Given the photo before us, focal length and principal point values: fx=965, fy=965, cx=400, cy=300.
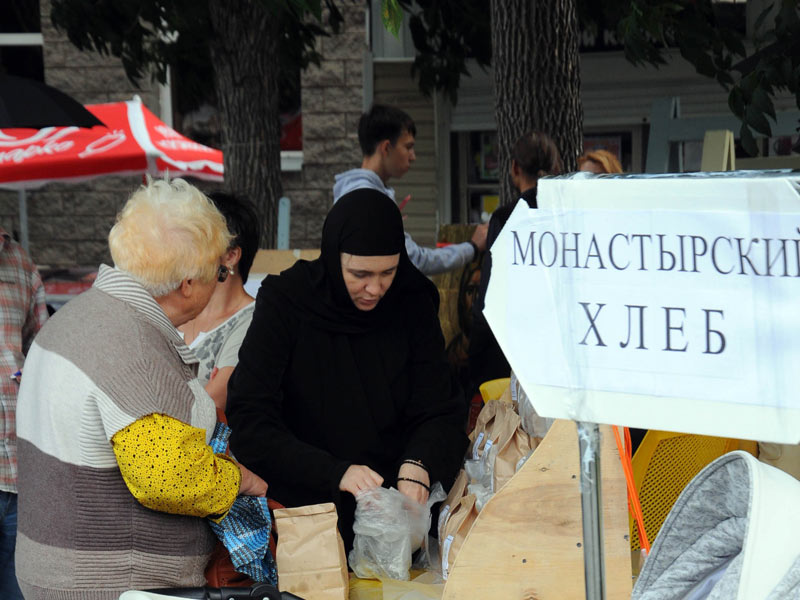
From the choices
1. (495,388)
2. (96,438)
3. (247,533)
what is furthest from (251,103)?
(96,438)

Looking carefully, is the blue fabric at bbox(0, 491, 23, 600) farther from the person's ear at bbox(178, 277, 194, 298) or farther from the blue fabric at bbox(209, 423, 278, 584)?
the person's ear at bbox(178, 277, 194, 298)

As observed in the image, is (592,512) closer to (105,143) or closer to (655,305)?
(655,305)

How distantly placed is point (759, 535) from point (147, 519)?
143cm

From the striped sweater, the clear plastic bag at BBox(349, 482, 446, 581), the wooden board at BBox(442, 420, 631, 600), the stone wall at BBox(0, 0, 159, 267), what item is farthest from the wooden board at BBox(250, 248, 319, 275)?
the stone wall at BBox(0, 0, 159, 267)

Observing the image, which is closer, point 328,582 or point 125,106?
point 328,582

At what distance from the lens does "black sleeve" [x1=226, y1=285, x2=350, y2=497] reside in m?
2.81

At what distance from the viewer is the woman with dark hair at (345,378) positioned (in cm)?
287

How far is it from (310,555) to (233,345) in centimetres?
118

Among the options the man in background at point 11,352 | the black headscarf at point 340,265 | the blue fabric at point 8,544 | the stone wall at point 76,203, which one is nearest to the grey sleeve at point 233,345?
the black headscarf at point 340,265

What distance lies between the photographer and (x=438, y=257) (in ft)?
15.2

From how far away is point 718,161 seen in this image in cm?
384

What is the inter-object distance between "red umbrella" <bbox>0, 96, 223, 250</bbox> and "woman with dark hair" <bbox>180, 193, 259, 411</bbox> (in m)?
4.11

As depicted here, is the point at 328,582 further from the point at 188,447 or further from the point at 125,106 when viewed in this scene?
the point at 125,106

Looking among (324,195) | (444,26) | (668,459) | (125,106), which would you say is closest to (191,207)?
(668,459)
